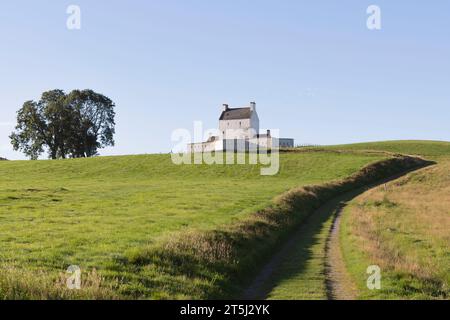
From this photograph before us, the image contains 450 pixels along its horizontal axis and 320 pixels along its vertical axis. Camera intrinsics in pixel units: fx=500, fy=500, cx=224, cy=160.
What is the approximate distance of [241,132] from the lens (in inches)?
5039

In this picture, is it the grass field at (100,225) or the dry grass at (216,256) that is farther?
the dry grass at (216,256)

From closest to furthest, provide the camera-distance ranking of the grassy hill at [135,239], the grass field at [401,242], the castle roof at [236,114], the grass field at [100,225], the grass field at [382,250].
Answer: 1. the grassy hill at [135,239]
2. the grass field at [100,225]
3. the grass field at [382,250]
4. the grass field at [401,242]
5. the castle roof at [236,114]

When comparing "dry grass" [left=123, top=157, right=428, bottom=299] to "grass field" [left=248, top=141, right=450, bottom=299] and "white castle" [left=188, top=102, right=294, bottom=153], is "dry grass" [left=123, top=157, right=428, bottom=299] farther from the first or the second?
"white castle" [left=188, top=102, right=294, bottom=153]

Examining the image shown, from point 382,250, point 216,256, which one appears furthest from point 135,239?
point 382,250

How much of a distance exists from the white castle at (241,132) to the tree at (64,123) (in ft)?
73.6

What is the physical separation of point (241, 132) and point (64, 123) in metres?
43.2

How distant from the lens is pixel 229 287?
16672 mm

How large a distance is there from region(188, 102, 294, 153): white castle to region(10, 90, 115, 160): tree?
22.4m

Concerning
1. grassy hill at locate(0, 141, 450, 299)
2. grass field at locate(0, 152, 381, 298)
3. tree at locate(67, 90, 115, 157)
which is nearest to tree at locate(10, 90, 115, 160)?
tree at locate(67, 90, 115, 157)

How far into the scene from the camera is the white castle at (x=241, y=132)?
4373 inches

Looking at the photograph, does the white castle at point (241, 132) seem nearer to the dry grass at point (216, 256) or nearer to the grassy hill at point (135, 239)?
the grassy hill at point (135, 239)

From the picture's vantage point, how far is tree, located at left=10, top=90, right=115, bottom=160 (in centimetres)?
11238

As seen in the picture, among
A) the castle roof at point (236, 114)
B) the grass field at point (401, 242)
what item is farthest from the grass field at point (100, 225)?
the castle roof at point (236, 114)

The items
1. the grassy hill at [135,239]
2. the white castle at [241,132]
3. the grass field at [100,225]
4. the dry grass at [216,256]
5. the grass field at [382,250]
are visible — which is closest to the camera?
the grassy hill at [135,239]
